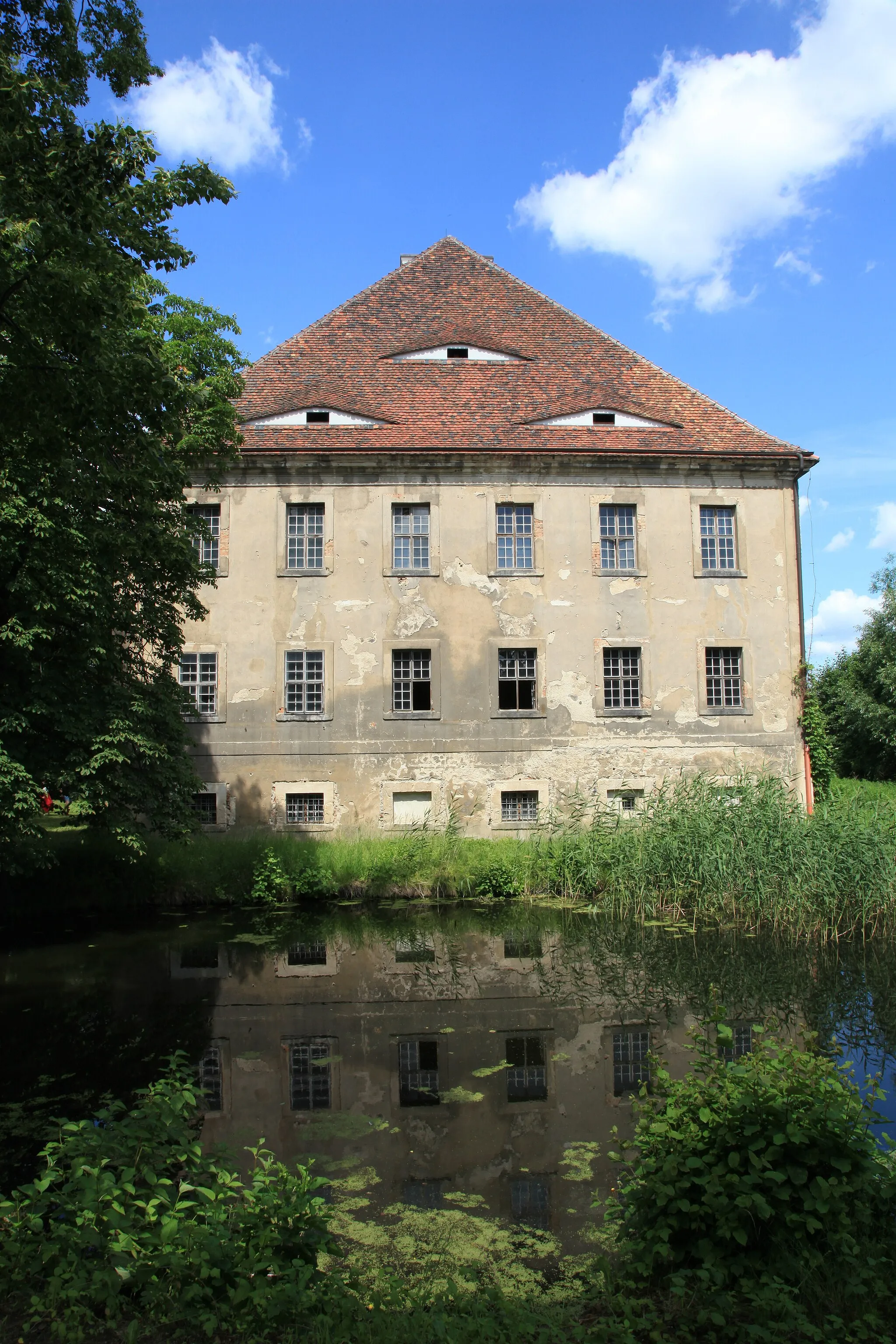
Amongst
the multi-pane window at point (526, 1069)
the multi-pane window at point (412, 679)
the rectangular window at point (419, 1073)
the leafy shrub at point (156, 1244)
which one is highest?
the multi-pane window at point (412, 679)

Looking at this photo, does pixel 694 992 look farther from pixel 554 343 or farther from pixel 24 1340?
pixel 554 343

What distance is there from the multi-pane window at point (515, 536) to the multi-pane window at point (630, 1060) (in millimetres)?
13976

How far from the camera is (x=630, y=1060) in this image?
8.52 m

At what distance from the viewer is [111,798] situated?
14.4m

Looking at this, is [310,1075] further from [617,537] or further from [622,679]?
[617,537]

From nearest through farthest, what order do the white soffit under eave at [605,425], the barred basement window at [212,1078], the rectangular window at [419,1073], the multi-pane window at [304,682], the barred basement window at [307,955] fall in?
the barred basement window at [212,1078], the rectangular window at [419,1073], the barred basement window at [307,955], the multi-pane window at [304,682], the white soffit under eave at [605,425]

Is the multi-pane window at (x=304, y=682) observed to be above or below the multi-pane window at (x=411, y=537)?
below

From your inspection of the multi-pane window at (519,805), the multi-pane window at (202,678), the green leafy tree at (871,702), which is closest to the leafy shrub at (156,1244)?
the multi-pane window at (519,805)

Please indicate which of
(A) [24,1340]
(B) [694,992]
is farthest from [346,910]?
(A) [24,1340]

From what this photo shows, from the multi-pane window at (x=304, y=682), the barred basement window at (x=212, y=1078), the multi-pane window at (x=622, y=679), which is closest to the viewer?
the barred basement window at (x=212, y=1078)

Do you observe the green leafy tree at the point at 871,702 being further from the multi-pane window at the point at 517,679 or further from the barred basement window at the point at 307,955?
the barred basement window at the point at 307,955

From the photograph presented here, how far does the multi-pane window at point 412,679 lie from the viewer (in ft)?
69.8

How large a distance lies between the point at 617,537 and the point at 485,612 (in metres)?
3.72

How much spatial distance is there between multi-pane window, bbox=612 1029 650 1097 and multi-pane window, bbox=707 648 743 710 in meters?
13.6
